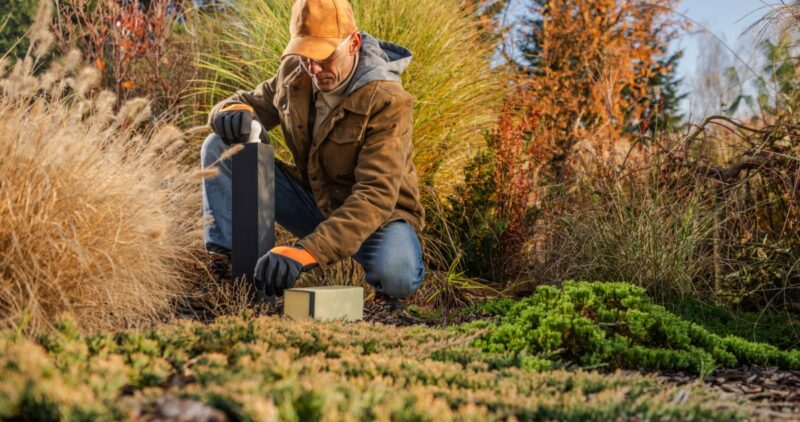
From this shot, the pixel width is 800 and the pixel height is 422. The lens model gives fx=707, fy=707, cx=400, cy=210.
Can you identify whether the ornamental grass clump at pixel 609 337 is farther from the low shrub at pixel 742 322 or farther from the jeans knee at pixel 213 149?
the jeans knee at pixel 213 149

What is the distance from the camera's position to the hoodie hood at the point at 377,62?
11.1 feet

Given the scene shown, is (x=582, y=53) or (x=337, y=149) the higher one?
(x=582, y=53)

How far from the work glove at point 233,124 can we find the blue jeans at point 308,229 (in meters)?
0.39

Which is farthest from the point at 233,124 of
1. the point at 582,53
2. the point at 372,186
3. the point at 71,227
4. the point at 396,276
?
the point at 582,53

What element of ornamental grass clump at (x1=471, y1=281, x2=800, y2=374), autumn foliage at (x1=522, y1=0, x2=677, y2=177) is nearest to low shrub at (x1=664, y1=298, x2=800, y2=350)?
ornamental grass clump at (x1=471, y1=281, x2=800, y2=374)

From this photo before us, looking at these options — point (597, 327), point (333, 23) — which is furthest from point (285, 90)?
point (597, 327)

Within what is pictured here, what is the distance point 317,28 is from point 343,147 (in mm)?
626

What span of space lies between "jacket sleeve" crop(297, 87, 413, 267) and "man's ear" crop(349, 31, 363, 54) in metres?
0.27

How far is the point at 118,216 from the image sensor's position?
2.71m

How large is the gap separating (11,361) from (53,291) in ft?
3.11

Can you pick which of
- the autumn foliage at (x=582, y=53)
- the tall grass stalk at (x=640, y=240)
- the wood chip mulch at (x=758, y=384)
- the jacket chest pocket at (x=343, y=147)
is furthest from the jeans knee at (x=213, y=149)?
the autumn foliage at (x=582, y=53)

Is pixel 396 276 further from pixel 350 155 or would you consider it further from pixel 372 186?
pixel 350 155

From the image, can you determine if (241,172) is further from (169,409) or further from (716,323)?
(716,323)

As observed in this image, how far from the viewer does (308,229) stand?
3916 mm
